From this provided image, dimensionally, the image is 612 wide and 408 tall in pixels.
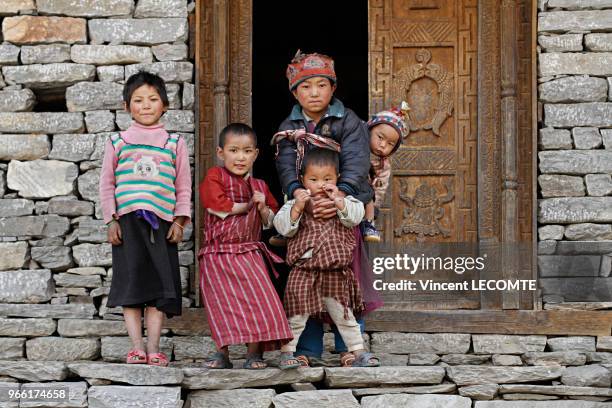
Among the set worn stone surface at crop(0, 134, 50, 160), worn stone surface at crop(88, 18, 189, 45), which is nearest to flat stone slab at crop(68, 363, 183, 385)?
worn stone surface at crop(0, 134, 50, 160)

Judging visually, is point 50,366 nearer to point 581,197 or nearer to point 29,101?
point 29,101

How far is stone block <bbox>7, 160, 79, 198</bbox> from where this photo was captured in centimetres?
648

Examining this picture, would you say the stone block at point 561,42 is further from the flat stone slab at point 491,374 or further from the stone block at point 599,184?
the flat stone slab at point 491,374

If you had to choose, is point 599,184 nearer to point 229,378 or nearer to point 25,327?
point 229,378

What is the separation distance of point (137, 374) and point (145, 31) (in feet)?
7.35

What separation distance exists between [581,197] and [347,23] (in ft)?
14.8

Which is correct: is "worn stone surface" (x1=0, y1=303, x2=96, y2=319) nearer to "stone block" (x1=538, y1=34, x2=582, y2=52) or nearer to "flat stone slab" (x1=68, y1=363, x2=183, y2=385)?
"flat stone slab" (x1=68, y1=363, x2=183, y2=385)

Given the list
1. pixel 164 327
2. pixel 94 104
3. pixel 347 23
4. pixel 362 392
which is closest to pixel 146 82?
pixel 94 104

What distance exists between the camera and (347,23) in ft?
34.4

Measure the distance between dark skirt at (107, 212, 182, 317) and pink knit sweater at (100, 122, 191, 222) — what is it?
0.12 metres

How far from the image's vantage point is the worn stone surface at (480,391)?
18.5ft

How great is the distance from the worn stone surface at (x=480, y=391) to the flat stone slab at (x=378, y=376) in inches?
5.9

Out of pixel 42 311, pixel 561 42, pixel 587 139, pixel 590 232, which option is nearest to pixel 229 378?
pixel 42 311

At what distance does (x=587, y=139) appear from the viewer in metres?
6.52
